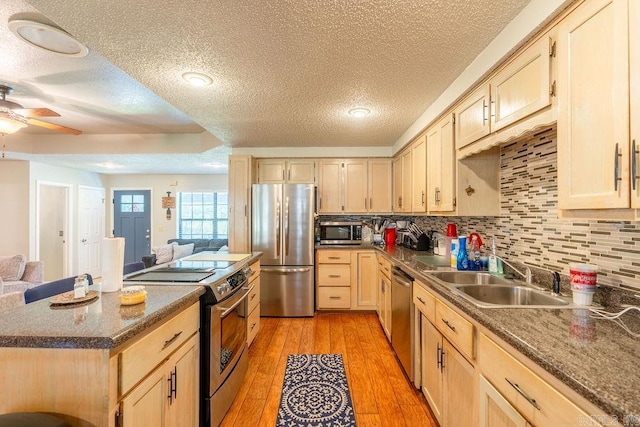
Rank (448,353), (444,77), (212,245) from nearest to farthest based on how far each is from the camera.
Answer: (448,353) < (444,77) < (212,245)

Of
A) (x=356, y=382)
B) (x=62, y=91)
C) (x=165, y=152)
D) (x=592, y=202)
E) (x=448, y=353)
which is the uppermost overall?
(x=62, y=91)

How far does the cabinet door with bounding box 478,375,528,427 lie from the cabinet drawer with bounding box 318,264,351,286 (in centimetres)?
261

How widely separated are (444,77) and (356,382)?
2418 mm

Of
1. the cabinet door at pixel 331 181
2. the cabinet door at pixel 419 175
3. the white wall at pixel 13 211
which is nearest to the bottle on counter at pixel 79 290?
the cabinet door at pixel 419 175

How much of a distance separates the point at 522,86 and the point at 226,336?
2253 mm

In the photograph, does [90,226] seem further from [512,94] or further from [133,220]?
[512,94]

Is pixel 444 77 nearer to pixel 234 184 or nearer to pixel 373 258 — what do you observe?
pixel 373 258

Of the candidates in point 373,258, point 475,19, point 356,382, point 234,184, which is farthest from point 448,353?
point 234,184

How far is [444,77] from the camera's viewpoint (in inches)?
79.7

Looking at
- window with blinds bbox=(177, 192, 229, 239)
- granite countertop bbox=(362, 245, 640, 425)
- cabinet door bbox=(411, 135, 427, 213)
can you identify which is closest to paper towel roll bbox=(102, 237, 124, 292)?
granite countertop bbox=(362, 245, 640, 425)

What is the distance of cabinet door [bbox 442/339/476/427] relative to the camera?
4.32 feet

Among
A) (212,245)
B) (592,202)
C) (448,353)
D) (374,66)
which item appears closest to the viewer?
(592,202)

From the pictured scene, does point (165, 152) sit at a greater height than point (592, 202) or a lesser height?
greater

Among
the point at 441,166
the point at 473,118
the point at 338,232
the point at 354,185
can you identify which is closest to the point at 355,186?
the point at 354,185
